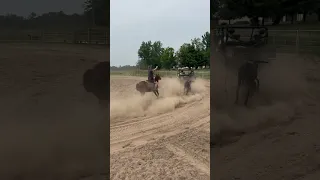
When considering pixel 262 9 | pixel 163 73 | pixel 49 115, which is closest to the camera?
pixel 49 115

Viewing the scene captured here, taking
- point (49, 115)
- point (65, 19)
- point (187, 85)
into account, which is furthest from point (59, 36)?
point (187, 85)

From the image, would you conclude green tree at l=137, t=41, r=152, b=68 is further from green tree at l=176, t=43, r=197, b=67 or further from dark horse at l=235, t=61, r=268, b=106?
dark horse at l=235, t=61, r=268, b=106

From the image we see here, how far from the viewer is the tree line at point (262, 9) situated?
2434mm

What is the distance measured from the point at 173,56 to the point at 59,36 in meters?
10.8

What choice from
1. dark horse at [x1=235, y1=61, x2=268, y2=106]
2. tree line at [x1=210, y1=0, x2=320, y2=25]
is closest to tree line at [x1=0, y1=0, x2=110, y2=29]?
tree line at [x1=210, y1=0, x2=320, y2=25]

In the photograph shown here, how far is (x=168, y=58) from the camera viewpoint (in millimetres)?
12898

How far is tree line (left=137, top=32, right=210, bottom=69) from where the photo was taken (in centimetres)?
1164

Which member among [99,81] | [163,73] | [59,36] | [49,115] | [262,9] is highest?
[262,9]

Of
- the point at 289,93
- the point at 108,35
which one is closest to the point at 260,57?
the point at 289,93

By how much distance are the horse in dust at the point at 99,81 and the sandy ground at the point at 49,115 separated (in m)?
0.04

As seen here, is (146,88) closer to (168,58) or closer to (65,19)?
(65,19)

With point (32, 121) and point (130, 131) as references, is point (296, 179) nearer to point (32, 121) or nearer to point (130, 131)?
point (32, 121)

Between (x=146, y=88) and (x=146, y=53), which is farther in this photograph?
(x=146, y=53)

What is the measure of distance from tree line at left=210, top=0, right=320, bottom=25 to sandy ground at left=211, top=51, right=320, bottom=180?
→ 0.32 m
